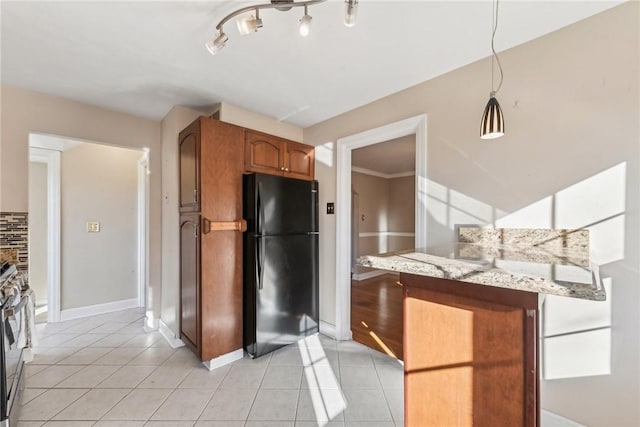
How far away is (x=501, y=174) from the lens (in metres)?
1.71

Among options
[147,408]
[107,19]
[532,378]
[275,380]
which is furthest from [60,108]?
[532,378]

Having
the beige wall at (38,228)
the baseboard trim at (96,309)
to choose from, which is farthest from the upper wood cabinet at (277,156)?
the beige wall at (38,228)

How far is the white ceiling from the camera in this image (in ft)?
4.54

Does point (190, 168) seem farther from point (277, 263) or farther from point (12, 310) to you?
point (12, 310)

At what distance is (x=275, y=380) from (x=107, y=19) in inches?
103

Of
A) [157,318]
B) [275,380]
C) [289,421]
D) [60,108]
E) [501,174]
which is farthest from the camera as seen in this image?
[157,318]

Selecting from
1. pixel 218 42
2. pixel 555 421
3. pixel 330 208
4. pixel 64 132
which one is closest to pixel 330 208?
pixel 330 208

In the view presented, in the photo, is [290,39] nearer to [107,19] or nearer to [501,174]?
[107,19]

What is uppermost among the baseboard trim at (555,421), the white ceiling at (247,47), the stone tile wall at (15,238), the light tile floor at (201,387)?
the white ceiling at (247,47)

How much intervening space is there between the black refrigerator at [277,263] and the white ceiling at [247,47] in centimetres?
89

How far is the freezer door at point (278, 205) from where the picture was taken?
2260 millimetres

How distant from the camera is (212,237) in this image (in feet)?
7.02

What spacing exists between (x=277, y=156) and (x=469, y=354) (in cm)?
227

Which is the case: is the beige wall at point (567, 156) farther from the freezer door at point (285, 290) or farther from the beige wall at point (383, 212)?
the beige wall at point (383, 212)
